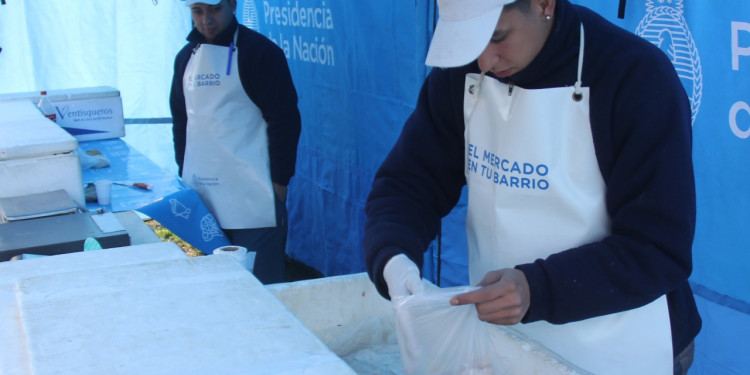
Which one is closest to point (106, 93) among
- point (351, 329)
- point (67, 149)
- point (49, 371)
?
point (67, 149)

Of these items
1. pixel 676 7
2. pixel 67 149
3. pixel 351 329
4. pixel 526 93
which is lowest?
pixel 351 329

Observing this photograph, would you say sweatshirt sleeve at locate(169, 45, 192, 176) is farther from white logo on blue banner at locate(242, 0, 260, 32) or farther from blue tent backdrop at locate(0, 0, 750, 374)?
white logo on blue banner at locate(242, 0, 260, 32)

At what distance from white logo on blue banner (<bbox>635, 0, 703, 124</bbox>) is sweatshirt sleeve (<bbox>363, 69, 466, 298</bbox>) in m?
0.71

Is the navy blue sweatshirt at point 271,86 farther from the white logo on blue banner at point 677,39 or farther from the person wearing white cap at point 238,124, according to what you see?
the white logo on blue banner at point 677,39

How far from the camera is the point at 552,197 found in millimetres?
1372

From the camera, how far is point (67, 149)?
231 cm

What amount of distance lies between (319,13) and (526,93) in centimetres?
263

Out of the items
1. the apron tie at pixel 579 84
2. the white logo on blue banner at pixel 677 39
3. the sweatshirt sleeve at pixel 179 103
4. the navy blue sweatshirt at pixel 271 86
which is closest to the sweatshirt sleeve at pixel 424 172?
the apron tie at pixel 579 84

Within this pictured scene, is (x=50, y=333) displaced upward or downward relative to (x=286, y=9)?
downward

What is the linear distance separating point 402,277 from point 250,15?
3.72m

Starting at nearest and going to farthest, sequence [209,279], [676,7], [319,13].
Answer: [209,279] < [676,7] < [319,13]

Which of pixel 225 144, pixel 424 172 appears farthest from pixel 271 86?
pixel 424 172

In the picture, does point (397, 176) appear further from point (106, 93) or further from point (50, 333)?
point (106, 93)

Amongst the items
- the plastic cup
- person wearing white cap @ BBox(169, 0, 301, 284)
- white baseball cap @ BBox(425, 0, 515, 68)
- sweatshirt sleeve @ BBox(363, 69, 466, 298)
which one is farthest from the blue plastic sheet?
white baseball cap @ BBox(425, 0, 515, 68)
